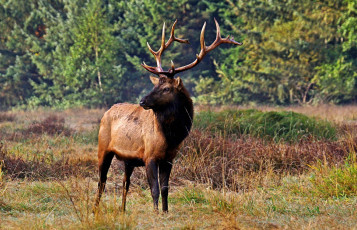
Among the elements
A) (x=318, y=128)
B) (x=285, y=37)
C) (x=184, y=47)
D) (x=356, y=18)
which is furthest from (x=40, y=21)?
(x=318, y=128)

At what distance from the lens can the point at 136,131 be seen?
20.1 feet

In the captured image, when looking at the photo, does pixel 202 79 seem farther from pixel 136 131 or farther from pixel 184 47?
pixel 136 131

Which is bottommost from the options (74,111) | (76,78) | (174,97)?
(74,111)

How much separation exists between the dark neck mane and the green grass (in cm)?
491

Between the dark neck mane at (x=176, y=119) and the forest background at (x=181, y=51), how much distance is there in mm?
20376

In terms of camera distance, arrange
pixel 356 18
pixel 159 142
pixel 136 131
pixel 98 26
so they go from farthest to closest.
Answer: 1. pixel 98 26
2. pixel 356 18
3. pixel 136 131
4. pixel 159 142

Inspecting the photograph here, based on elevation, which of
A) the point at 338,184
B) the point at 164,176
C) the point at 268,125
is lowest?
the point at 268,125

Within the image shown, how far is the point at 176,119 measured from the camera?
18.9 feet

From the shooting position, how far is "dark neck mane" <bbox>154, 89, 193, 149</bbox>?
573 cm

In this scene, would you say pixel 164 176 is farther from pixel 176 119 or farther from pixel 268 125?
pixel 268 125

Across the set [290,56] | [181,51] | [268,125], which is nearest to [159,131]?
[268,125]

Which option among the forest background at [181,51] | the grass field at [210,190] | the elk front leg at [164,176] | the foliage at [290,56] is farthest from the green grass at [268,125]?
the foliage at [290,56]

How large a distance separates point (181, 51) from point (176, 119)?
26.4 meters

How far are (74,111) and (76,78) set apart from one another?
1983mm
